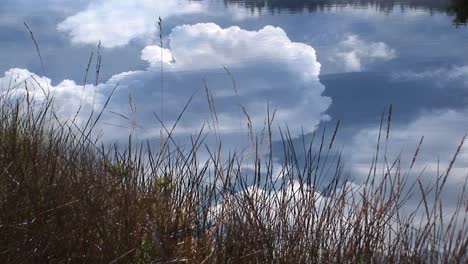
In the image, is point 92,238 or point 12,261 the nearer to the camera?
point 12,261

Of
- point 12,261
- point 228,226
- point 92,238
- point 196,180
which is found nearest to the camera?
point 12,261

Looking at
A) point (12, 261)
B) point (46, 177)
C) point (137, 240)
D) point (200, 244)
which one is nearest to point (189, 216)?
point (200, 244)

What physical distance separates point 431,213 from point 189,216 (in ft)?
4.12

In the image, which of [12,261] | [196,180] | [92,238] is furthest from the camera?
[196,180]

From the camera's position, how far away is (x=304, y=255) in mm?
4727

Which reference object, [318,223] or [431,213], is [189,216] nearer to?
[318,223]

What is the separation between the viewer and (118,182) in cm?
491

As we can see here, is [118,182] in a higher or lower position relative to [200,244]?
higher

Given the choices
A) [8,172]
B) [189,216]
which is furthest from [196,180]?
[8,172]

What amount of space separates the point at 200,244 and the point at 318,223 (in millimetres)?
616

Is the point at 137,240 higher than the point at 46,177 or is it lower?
lower

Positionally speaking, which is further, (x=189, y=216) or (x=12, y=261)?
(x=189, y=216)

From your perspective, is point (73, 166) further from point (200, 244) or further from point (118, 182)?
point (200, 244)

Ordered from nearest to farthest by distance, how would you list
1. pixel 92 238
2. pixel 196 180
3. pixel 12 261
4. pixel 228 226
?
1. pixel 12 261
2. pixel 92 238
3. pixel 228 226
4. pixel 196 180
